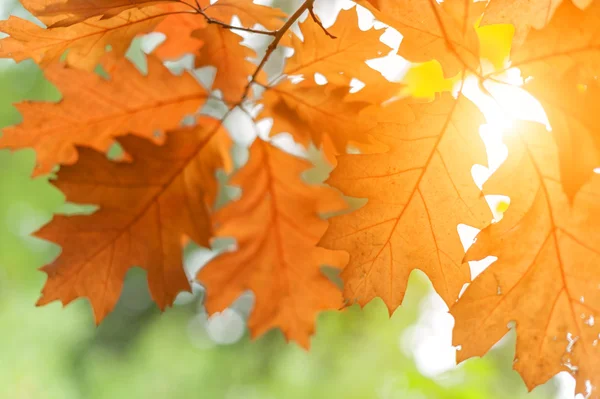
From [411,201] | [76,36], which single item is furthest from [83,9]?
[411,201]

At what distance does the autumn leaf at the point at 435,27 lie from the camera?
531 mm

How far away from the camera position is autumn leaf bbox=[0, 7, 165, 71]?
0.65m

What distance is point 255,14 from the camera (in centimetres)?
66

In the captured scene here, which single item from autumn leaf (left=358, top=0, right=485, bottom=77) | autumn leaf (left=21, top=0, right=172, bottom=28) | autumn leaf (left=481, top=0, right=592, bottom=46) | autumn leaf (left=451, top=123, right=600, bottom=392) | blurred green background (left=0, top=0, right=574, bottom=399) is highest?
autumn leaf (left=481, top=0, right=592, bottom=46)

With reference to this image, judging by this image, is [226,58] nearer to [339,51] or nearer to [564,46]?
[339,51]

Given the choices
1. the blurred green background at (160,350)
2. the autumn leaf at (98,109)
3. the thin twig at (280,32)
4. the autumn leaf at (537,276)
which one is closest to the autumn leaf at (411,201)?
the autumn leaf at (537,276)

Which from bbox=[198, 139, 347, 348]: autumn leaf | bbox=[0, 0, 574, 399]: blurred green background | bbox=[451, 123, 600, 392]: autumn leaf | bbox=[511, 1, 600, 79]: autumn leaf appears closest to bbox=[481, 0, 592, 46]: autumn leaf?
bbox=[511, 1, 600, 79]: autumn leaf

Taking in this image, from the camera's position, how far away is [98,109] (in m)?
0.68

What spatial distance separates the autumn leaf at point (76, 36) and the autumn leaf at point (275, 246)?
0.23 metres

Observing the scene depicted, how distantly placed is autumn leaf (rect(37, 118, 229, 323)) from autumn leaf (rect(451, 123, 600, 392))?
0.35 m

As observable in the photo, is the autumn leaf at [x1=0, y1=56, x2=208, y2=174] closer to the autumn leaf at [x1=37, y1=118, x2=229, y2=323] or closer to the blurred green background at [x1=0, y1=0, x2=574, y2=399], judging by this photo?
the autumn leaf at [x1=37, y1=118, x2=229, y2=323]

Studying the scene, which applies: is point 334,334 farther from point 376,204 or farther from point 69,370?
point 376,204

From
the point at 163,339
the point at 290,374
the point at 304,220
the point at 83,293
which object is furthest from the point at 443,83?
the point at 163,339

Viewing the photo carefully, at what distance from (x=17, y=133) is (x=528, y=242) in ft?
2.01
